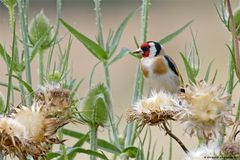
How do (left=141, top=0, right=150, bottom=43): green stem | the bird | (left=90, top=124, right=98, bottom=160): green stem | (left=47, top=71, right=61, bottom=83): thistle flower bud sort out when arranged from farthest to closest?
the bird, (left=141, top=0, right=150, bottom=43): green stem, (left=47, top=71, right=61, bottom=83): thistle flower bud, (left=90, top=124, right=98, bottom=160): green stem

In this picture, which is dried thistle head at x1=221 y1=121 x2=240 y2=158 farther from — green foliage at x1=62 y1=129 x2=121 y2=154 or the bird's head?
the bird's head

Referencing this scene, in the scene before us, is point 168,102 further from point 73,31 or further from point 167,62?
point 167,62

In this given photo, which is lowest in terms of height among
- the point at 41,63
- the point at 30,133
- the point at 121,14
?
the point at 30,133

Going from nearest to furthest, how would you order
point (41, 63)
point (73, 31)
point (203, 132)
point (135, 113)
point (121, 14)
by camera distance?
1. point (203, 132)
2. point (135, 113)
3. point (73, 31)
4. point (41, 63)
5. point (121, 14)

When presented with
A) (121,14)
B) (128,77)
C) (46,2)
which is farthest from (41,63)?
(46,2)

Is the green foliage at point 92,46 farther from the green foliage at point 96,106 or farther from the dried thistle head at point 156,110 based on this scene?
the dried thistle head at point 156,110

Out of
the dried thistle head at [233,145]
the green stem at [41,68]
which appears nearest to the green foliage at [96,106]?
the green stem at [41,68]

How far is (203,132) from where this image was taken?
84 cm

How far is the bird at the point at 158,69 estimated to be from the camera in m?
1.78

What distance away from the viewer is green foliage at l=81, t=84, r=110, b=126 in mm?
1221

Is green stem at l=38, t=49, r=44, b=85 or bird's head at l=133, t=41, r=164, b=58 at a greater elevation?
bird's head at l=133, t=41, r=164, b=58

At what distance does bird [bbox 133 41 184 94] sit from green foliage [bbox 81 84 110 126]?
502 millimetres

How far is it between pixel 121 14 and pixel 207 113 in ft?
24.8

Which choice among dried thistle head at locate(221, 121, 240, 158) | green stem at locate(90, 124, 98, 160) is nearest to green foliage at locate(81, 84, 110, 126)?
green stem at locate(90, 124, 98, 160)
